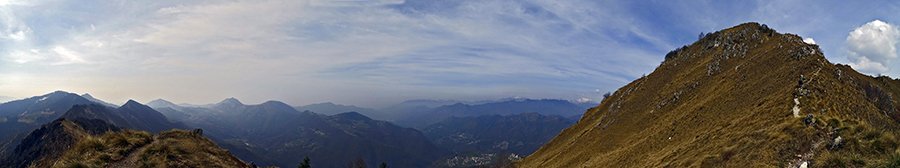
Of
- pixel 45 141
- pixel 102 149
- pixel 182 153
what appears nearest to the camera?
pixel 102 149

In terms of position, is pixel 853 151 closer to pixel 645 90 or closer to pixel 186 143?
pixel 186 143

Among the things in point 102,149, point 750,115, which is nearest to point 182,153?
point 102,149

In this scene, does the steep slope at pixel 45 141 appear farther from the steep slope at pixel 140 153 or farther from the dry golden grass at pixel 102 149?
the steep slope at pixel 140 153

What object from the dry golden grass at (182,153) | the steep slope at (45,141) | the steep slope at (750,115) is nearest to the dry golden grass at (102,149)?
the dry golden grass at (182,153)

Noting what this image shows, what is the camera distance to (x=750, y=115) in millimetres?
35156

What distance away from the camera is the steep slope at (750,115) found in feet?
70.1

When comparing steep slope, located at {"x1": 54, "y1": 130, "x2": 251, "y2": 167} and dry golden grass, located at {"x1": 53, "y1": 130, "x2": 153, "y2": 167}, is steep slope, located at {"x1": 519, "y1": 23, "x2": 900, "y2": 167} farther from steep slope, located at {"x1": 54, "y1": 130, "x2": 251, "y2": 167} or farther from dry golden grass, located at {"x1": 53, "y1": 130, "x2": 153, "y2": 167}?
dry golden grass, located at {"x1": 53, "y1": 130, "x2": 153, "y2": 167}

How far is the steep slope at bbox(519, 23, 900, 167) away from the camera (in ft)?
70.1

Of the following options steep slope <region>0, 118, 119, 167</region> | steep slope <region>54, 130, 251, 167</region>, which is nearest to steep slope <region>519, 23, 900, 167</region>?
steep slope <region>54, 130, 251, 167</region>

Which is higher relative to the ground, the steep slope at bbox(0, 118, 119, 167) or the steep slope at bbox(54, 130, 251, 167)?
the steep slope at bbox(54, 130, 251, 167)

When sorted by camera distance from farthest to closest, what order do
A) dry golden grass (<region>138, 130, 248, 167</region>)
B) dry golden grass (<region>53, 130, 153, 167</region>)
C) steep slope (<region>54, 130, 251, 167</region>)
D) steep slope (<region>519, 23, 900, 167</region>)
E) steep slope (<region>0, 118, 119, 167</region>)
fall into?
steep slope (<region>0, 118, 119, 167</region>)
steep slope (<region>519, 23, 900, 167</region>)
dry golden grass (<region>138, 130, 248, 167</region>)
steep slope (<region>54, 130, 251, 167</region>)
dry golden grass (<region>53, 130, 153, 167</region>)

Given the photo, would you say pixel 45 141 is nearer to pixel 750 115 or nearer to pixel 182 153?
pixel 182 153

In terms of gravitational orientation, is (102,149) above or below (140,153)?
above

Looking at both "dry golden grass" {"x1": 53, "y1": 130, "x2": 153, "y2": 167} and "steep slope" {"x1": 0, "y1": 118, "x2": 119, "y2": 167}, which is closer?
"dry golden grass" {"x1": 53, "y1": 130, "x2": 153, "y2": 167}
